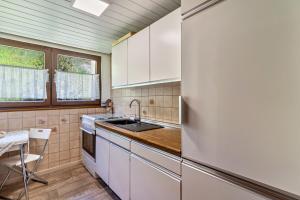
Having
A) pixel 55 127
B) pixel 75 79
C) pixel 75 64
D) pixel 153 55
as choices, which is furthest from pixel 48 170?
pixel 153 55

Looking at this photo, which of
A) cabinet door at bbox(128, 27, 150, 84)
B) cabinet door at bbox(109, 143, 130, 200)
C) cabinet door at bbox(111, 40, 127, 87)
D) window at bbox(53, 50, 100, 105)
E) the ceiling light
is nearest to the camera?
the ceiling light

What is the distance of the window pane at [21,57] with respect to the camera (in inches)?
88.1

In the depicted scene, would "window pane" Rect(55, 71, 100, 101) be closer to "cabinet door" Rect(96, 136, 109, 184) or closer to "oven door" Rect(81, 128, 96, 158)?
"oven door" Rect(81, 128, 96, 158)

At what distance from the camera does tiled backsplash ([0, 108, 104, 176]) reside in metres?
2.26

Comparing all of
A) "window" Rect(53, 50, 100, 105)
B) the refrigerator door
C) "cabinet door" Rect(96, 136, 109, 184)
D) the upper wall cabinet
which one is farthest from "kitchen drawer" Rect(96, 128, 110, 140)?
the refrigerator door

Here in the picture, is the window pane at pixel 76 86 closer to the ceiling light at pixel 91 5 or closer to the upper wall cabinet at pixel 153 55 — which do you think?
the upper wall cabinet at pixel 153 55

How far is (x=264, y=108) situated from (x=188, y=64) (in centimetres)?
46

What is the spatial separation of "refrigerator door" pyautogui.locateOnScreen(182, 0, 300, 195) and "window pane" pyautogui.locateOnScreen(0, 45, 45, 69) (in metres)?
2.53

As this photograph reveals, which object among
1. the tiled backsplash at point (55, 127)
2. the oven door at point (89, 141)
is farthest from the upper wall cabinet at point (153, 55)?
the tiled backsplash at point (55, 127)

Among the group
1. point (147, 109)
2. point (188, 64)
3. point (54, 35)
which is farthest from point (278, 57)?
point (54, 35)

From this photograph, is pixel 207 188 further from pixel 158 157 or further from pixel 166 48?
pixel 166 48

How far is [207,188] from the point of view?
2.82 feet

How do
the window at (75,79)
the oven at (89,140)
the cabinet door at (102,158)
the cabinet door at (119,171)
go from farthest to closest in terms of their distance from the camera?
the window at (75,79)
the oven at (89,140)
the cabinet door at (102,158)
the cabinet door at (119,171)

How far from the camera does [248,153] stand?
2.25 feet
